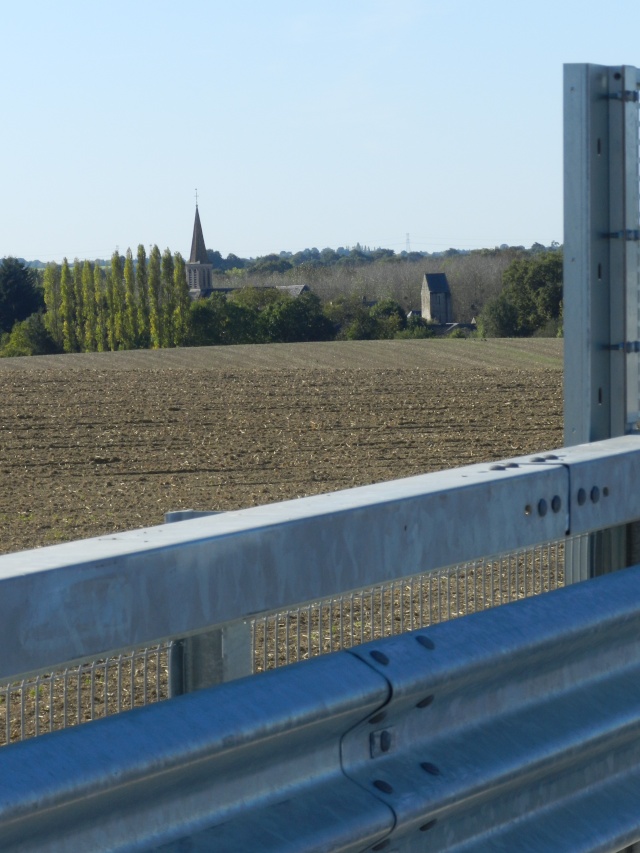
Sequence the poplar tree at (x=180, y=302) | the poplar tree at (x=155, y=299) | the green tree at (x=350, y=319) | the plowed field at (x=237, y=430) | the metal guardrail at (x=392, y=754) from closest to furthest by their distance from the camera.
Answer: the metal guardrail at (x=392, y=754) < the plowed field at (x=237, y=430) < the green tree at (x=350, y=319) < the poplar tree at (x=180, y=302) < the poplar tree at (x=155, y=299)

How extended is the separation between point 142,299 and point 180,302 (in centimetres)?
336

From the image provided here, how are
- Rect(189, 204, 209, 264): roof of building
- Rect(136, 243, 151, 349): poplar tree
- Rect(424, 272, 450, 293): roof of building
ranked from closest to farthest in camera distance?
Rect(136, 243, 151, 349): poplar tree
Rect(424, 272, 450, 293): roof of building
Rect(189, 204, 209, 264): roof of building

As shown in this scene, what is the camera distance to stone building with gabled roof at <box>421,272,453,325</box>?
116 meters

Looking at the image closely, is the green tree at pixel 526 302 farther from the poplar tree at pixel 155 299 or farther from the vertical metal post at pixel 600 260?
the vertical metal post at pixel 600 260

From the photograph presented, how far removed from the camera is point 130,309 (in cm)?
8994

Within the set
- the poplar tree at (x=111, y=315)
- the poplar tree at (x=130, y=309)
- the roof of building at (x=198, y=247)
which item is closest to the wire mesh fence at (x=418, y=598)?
the poplar tree at (x=130, y=309)

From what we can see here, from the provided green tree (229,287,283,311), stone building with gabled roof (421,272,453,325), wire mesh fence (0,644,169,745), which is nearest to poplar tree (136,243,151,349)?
green tree (229,287,283,311)

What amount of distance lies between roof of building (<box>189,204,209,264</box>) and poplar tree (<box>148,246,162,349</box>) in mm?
56056

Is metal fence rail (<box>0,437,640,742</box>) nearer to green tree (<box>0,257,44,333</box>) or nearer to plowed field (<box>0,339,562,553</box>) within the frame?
plowed field (<box>0,339,562,553</box>)

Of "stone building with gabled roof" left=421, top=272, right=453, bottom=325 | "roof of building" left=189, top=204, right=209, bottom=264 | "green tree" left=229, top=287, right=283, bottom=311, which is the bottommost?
"stone building with gabled roof" left=421, top=272, right=453, bottom=325

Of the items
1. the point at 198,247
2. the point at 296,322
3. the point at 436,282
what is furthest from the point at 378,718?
the point at 198,247

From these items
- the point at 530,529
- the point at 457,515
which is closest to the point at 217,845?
the point at 457,515

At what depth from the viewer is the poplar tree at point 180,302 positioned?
275 ft

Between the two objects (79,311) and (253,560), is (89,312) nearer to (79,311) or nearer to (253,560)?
(79,311)
